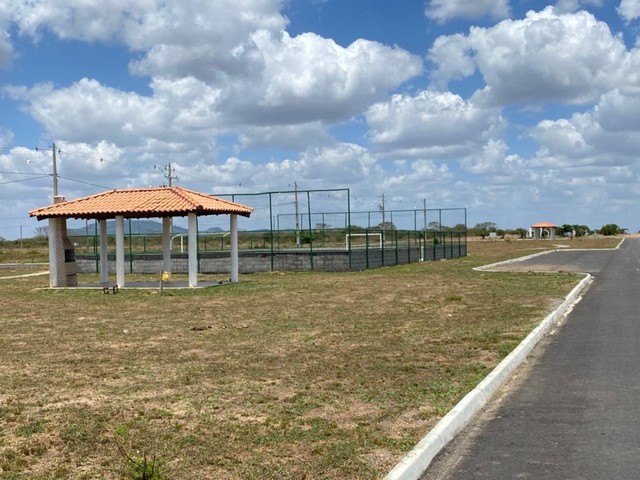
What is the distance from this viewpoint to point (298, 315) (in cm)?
1512

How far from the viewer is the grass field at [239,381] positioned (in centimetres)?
556

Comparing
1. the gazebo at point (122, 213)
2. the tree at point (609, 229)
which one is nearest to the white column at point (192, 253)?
the gazebo at point (122, 213)

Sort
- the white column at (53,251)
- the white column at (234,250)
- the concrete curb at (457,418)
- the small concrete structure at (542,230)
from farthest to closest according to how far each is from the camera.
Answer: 1. the small concrete structure at (542,230)
2. the white column at (234,250)
3. the white column at (53,251)
4. the concrete curb at (457,418)

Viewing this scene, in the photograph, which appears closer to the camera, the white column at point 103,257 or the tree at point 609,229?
the white column at point 103,257

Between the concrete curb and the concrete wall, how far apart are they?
65.9 ft

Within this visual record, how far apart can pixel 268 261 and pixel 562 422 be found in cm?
2615

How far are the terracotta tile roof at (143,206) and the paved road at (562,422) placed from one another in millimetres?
15219

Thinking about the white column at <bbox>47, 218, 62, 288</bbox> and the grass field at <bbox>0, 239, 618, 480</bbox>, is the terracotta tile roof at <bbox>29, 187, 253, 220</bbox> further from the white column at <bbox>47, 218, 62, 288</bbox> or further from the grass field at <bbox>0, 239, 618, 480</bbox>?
the grass field at <bbox>0, 239, 618, 480</bbox>

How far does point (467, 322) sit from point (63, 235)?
1632 centimetres

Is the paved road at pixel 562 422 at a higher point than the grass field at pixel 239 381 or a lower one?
lower

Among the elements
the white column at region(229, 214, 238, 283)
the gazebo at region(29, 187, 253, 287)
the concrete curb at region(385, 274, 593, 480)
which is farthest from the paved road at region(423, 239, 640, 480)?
the white column at region(229, 214, 238, 283)

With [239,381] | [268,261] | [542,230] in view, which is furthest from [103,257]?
[542,230]

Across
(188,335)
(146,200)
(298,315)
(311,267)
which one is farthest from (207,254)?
(188,335)

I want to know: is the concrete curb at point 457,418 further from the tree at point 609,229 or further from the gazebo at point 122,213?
the tree at point 609,229
